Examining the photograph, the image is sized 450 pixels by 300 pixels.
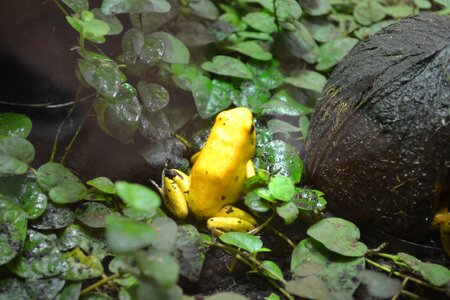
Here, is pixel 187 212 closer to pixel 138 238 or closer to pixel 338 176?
pixel 338 176

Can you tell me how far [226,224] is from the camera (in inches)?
89.6

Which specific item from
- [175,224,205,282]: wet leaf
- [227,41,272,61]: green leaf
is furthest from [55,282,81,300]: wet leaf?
[227,41,272,61]: green leaf

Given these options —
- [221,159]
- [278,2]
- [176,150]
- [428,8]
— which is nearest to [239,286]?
[221,159]

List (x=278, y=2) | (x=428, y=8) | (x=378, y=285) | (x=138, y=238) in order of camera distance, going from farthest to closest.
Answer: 1. (x=428, y=8)
2. (x=278, y=2)
3. (x=378, y=285)
4. (x=138, y=238)

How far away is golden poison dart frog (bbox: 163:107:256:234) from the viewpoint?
2338 mm

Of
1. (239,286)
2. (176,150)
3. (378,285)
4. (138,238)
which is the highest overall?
(138,238)

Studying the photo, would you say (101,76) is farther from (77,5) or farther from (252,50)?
(252,50)

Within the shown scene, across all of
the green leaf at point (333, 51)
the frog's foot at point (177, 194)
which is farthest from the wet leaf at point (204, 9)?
the frog's foot at point (177, 194)

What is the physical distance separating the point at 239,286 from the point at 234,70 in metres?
1.23

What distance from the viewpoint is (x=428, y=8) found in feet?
11.4

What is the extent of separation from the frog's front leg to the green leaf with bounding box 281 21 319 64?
3.93ft

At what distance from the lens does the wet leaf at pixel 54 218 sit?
205cm

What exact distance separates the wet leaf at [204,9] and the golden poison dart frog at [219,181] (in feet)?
2.88

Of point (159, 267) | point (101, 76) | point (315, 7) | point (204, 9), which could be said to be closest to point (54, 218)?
point (101, 76)
